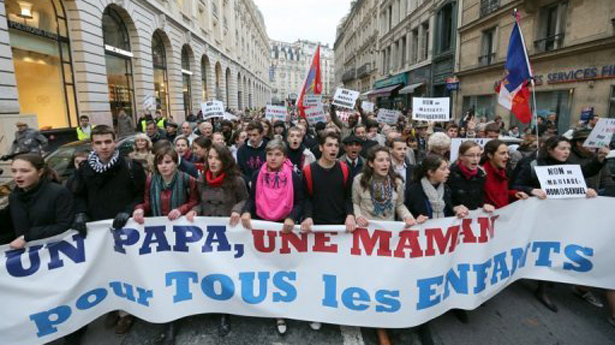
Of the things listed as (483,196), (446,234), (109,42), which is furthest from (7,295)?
(109,42)

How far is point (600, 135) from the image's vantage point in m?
3.97

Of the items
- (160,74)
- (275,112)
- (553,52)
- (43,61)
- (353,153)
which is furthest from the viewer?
(160,74)

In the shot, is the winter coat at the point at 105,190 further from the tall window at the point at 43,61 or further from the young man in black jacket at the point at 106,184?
the tall window at the point at 43,61

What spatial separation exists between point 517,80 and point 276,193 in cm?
461

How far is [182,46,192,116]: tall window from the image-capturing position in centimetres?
2452

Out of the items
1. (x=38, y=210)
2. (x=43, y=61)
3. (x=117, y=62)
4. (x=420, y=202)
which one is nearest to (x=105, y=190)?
(x=38, y=210)

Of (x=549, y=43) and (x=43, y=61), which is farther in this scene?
(x=549, y=43)

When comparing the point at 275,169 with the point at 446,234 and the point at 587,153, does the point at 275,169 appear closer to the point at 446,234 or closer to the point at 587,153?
the point at 446,234

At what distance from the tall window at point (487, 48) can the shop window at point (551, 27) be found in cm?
326

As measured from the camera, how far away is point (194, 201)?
134 inches

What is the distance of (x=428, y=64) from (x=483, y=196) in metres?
24.1

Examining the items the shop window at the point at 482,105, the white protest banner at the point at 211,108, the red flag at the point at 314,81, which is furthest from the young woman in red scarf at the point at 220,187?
the shop window at the point at 482,105

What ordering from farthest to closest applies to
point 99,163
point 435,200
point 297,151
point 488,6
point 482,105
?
point 482,105, point 488,6, point 297,151, point 435,200, point 99,163

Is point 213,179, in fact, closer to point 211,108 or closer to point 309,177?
point 309,177
